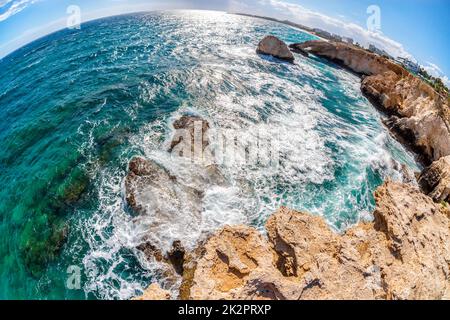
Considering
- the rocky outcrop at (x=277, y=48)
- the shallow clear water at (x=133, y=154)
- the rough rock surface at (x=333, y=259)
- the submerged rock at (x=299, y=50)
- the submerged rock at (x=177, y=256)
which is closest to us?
the rough rock surface at (x=333, y=259)

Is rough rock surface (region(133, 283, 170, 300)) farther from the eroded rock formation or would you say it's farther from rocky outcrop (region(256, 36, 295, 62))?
rocky outcrop (region(256, 36, 295, 62))

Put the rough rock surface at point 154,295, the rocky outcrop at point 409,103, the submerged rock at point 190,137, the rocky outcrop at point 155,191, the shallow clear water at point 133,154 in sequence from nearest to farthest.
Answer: the rough rock surface at point 154,295 < the shallow clear water at point 133,154 < the rocky outcrop at point 155,191 < the submerged rock at point 190,137 < the rocky outcrop at point 409,103

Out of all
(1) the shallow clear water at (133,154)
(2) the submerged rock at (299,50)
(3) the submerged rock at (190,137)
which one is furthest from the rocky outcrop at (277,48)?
(3) the submerged rock at (190,137)

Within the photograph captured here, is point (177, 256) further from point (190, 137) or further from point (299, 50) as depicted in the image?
point (299, 50)

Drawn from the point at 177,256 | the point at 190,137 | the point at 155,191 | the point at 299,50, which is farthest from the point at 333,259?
the point at 299,50

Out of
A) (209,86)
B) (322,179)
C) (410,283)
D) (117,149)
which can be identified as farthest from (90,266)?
(209,86)

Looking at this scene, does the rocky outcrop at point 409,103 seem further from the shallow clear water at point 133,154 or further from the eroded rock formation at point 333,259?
the eroded rock formation at point 333,259

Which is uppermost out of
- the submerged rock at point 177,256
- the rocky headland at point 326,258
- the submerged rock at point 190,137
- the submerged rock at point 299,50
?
the rocky headland at point 326,258
